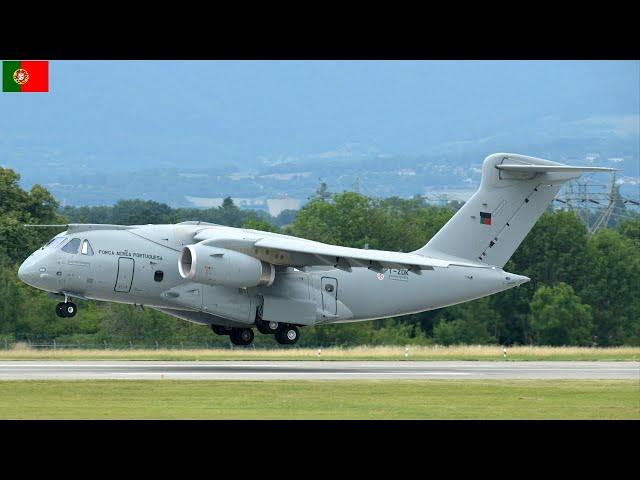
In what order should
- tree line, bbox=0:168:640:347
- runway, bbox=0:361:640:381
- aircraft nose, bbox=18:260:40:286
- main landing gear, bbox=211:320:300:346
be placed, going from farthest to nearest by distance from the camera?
tree line, bbox=0:168:640:347
main landing gear, bbox=211:320:300:346
aircraft nose, bbox=18:260:40:286
runway, bbox=0:361:640:381

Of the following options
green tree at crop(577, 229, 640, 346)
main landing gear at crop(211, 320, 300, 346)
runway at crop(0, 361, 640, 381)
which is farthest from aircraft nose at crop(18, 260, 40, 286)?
green tree at crop(577, 229, 640, 346)

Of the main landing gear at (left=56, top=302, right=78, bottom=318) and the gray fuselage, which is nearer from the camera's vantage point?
the gray fuselage

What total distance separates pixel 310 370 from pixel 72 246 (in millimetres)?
7203

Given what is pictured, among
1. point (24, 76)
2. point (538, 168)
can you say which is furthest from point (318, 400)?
point (538, 168)

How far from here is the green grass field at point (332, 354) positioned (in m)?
40.1

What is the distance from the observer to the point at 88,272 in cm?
3167

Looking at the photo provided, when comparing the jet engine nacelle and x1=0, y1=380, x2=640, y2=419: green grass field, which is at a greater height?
the jet engine nacelle

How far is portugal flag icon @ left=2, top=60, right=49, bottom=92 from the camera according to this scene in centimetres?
2579

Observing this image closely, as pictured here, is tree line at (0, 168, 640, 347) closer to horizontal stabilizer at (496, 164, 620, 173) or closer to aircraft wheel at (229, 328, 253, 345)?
aircraft wheel at (229, 328, 253, 345)

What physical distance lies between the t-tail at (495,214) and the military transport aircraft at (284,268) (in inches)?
1.2

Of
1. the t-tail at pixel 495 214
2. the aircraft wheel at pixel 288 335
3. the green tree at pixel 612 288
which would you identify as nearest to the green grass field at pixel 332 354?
the aircraft wheel at pixel 288 335

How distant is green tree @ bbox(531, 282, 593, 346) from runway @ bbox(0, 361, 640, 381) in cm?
1757

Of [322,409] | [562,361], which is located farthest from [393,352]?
[322,409]

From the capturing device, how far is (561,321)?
5641cm
